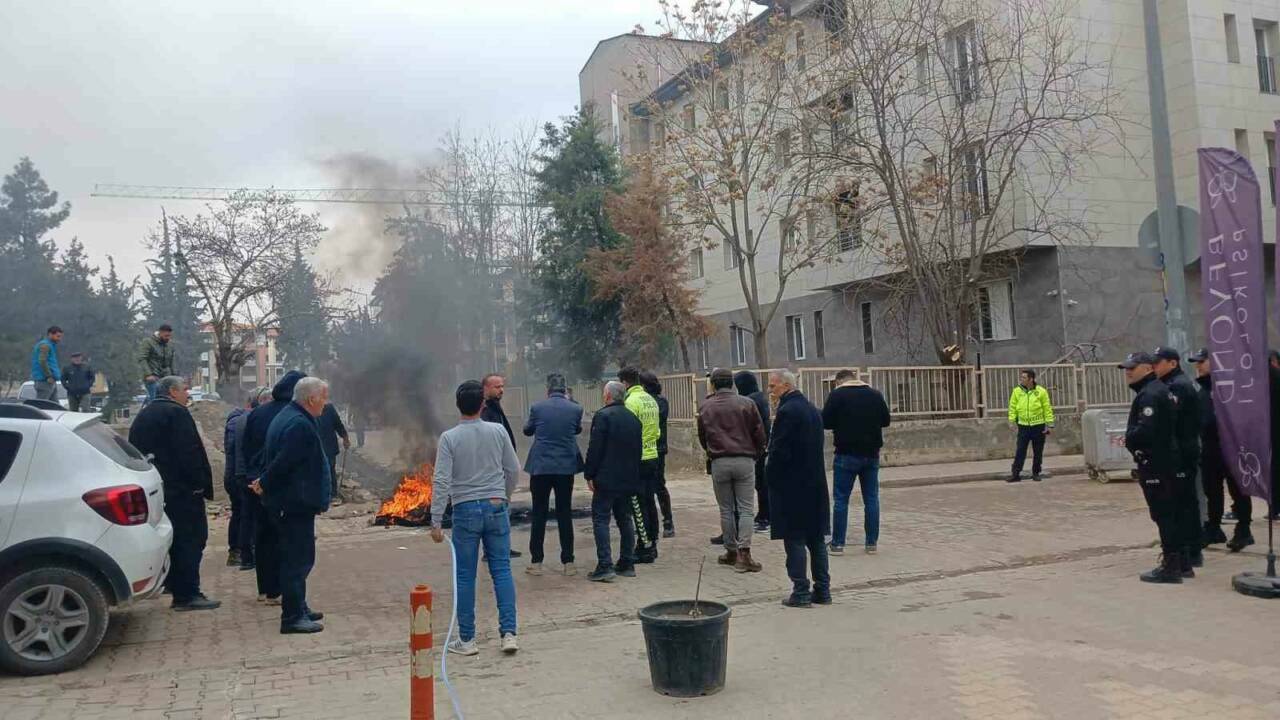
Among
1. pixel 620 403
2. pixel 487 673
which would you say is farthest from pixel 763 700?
pixel 620 403

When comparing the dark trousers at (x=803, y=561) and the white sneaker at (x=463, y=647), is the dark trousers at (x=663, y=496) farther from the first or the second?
the white sneaker at (x=463, y=647)

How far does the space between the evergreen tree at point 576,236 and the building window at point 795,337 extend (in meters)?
6.99

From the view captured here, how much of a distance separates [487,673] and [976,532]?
6995 millimetres

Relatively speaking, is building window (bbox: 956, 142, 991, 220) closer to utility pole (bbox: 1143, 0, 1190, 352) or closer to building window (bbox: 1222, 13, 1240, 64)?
building window (bbox: 1222, 13, 1240, 64)

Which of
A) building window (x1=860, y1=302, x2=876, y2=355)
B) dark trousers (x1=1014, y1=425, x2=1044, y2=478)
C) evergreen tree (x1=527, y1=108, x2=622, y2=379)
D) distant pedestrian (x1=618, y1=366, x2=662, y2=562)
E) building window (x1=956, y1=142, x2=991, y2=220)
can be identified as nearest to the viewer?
distant pedestrian (x1=618, y1=366, x2=662, y2=562)

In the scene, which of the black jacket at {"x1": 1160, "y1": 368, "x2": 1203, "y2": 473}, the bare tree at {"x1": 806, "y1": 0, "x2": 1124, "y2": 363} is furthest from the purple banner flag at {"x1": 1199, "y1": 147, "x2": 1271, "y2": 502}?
the bare tree at {"x1": 806, "y1": 0, "x2": 1124, "y2": 363}

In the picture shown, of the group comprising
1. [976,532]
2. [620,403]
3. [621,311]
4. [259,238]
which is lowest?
[976,532]

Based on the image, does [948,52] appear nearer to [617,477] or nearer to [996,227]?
[996,227]

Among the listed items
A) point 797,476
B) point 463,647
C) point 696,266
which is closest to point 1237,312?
point 797,476

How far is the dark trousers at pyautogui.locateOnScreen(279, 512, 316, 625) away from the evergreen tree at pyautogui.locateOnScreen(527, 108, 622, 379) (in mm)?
19362

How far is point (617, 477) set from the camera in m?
7.98

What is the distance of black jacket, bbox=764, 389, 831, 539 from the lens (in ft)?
22.3

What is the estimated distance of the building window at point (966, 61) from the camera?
19.9 m

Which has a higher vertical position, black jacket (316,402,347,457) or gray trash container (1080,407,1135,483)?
black jacket (316,402,347,457)
